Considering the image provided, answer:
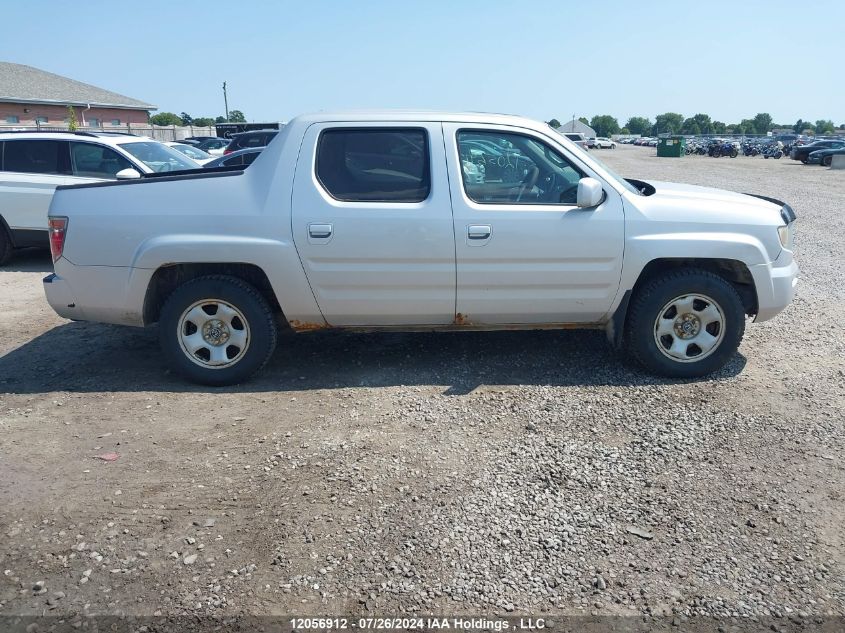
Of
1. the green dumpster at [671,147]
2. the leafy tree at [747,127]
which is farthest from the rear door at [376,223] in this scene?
the leafy tree at [747,127]

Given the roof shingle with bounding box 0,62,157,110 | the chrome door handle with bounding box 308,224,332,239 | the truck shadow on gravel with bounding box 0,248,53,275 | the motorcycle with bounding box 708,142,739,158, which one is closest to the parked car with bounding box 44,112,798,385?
the chrome door handle with bounding box 308,224,332,239

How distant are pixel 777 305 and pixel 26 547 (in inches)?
197

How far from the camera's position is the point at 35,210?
960cm

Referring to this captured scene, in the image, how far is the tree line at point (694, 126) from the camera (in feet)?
466

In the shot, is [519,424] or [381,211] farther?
[381,211]

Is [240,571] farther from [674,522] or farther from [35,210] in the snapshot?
[35,210]

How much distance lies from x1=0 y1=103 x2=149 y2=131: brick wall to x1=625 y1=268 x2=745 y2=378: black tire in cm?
4022

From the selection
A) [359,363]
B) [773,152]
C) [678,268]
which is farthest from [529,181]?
[773,152]

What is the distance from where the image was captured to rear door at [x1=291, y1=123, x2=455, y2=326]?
489 cm

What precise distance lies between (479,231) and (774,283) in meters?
2.23

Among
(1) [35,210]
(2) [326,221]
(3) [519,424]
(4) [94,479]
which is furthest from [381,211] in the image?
(1) [35,210]

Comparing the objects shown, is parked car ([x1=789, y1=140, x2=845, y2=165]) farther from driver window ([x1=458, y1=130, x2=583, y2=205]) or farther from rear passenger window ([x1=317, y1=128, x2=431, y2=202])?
rear passenger window ([x1=317, y1=128, x2=431, y2=202])

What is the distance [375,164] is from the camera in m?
5.06

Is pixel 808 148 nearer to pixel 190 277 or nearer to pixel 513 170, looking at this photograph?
pixel 513 170
